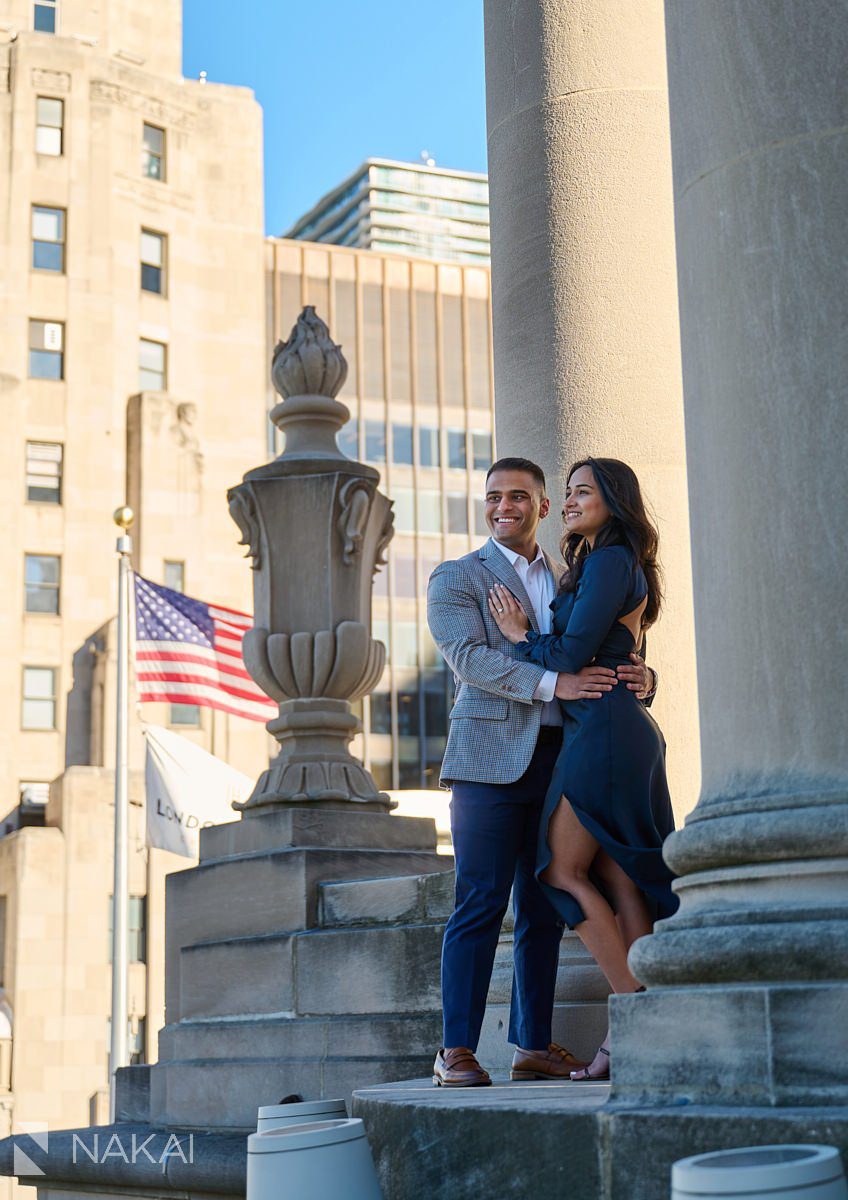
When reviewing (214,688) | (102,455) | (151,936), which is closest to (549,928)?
(214,688)

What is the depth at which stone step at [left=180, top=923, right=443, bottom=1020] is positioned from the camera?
306 inches

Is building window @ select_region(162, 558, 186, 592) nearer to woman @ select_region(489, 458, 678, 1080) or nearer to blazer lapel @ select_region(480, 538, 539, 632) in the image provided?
blazer lapel @ select_region(480, 538, 539, 632)

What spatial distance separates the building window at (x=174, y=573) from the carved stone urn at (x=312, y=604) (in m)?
38.3

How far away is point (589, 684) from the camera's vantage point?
5664mm

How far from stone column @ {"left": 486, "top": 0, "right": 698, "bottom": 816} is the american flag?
1226 centimetres

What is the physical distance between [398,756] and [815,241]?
5163 centimetres

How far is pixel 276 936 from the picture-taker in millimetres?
8664

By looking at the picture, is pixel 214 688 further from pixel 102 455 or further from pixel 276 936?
pixel 102 455

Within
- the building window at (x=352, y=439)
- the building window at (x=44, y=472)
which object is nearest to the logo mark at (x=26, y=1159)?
the building window at (x=44, y=472)

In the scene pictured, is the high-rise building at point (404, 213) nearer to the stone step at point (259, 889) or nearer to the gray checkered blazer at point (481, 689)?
the stone step at point (259, 889)

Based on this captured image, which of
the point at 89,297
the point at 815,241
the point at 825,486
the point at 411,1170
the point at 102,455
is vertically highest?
the point at 89,297

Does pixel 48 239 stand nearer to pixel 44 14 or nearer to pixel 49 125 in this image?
pixel 49 125

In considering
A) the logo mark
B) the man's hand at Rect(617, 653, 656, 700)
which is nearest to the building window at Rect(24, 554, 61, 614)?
the logo mark

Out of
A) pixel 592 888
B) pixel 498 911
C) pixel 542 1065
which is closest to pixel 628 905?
pixel 592 888
